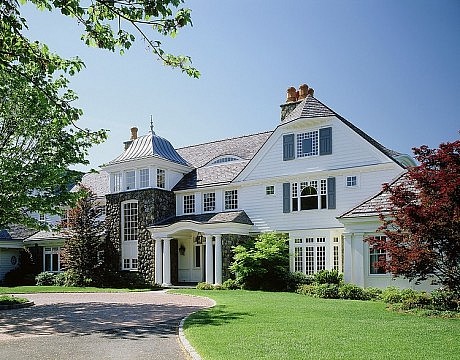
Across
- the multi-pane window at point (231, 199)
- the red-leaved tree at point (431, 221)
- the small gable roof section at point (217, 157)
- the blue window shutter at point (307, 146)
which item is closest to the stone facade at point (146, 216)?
the small gable roof section at point (217, 157)

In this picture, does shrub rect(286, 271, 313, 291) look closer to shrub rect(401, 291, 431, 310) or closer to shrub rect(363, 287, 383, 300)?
shrub rect(363, 287, 383, 300)

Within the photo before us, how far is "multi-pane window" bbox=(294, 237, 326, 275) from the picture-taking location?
2617cm

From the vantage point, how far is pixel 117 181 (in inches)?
1337

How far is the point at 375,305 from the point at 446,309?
8.41 feet

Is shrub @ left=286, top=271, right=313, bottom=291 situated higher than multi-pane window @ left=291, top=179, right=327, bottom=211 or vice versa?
multi-pane window @ left=291, top=179, right=327, bottom=211

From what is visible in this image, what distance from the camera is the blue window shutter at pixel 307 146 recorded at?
2719cm

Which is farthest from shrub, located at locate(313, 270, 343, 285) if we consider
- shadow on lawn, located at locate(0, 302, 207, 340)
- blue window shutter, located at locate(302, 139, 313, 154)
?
Result: shadow on lawn, located at locate(0, 302, 207, 340)

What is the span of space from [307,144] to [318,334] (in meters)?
17.2

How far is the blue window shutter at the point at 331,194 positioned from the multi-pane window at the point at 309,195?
0.30 metres

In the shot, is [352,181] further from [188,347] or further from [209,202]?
[188,347]

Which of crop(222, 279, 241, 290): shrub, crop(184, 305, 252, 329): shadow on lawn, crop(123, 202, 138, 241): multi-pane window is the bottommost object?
crop(222, 279, 241, 290): shrub

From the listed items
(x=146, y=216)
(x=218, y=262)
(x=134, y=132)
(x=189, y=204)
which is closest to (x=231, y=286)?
(x=218, y=262)

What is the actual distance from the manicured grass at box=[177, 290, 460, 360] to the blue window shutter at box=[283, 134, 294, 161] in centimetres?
1238

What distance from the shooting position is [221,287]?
2698 centimetres
